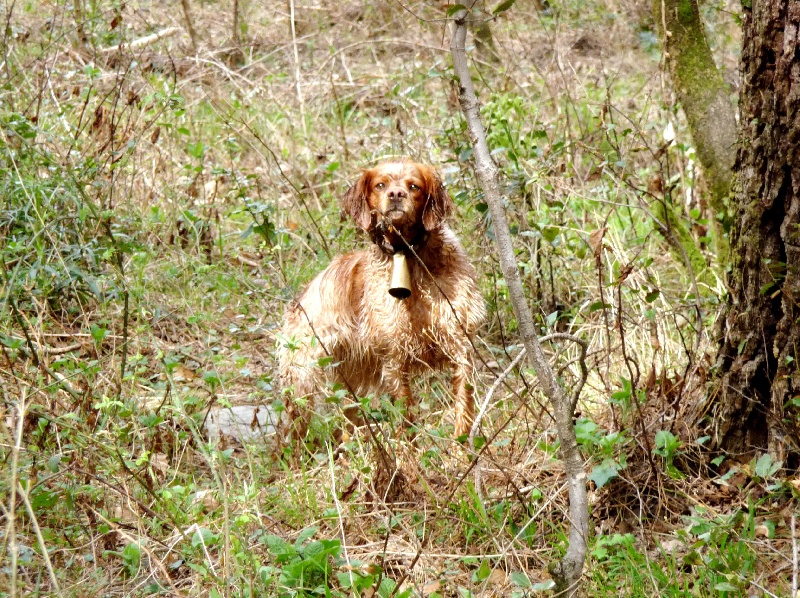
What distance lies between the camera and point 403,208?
505 cm

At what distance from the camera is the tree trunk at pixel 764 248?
3090mm

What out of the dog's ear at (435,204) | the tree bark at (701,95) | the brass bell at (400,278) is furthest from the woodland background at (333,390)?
the brass bell at (400,278)

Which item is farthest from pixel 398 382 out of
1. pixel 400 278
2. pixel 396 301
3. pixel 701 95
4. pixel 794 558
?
pixel 794 558

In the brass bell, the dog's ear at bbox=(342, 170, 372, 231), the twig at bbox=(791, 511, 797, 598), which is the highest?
the dog's ear at bbox=(342, 170, 372, 231)

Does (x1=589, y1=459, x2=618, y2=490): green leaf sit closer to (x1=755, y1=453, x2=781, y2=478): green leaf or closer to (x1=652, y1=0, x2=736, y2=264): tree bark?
(x1=755, y1=453, x2=781, y2=478): green leaf

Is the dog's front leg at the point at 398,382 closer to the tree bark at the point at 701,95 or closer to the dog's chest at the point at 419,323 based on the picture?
the dog's chest at the point at 419,323

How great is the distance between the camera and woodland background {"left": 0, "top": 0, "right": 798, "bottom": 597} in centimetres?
320

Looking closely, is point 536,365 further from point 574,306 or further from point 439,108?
point 439,108

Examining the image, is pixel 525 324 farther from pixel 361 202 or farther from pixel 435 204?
pixel 361 202

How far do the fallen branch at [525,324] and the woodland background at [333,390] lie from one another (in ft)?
0.40

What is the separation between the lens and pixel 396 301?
5.38 metres

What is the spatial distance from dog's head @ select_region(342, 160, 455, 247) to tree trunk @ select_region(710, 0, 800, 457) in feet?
6.71

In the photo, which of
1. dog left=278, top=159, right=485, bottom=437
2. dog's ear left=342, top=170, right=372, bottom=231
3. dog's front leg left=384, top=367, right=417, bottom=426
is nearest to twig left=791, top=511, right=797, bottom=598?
dog left=278, top=159, right=485, bottom=437

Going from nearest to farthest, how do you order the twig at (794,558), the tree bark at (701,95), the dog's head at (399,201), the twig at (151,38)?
the twig at (794,558)
the dog's head at (399,201)
the tree bark at (701,95)
the twig at (151,38)
